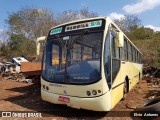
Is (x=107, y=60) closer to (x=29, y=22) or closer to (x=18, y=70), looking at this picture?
(x=18, y=70)

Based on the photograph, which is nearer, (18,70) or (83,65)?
(83,65)

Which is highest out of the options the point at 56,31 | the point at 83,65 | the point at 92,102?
the point at 56,31

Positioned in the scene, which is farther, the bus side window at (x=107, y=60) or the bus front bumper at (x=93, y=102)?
the bus side window at (x=107, y=60)

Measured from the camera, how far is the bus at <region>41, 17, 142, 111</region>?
23.2 ft

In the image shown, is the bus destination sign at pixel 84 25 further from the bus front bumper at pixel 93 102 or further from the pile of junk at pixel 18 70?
the pile of junk at pixel 18 70

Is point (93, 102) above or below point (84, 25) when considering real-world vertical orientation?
below

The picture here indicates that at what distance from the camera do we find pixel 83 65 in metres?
7.45

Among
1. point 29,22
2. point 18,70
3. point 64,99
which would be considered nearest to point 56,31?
point 64,99

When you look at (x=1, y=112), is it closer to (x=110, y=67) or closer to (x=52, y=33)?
(x=52, y=33)

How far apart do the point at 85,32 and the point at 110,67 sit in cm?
132

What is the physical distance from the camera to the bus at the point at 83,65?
278 inches

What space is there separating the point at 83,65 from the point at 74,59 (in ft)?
1.34

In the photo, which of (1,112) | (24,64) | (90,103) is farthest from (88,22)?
(24,64)

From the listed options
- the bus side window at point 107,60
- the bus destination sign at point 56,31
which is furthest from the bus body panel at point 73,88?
the bus destination sign at point 56,31
